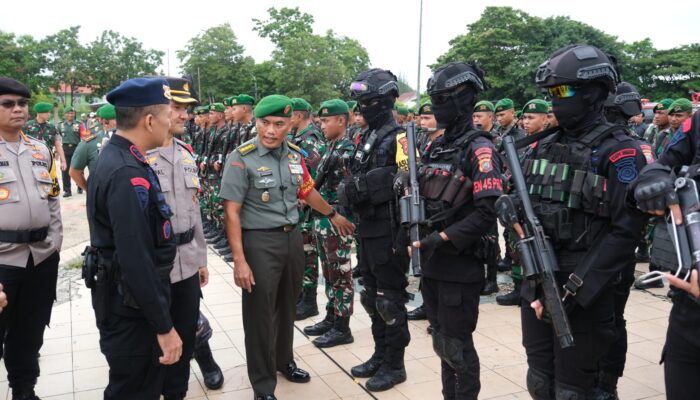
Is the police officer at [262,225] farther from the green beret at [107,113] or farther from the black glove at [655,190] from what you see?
the green beret at [107,113]

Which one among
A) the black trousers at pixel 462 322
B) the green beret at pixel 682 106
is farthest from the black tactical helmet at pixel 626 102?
the green beret at pixel 682 106

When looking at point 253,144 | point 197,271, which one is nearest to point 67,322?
point 197,271

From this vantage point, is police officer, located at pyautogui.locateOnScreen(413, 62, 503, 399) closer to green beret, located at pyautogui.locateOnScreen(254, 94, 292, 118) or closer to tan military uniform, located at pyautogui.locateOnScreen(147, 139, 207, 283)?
green beret, located at pyautogui.locateOnScreen(254, 94, 292, 118)

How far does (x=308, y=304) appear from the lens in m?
5.67

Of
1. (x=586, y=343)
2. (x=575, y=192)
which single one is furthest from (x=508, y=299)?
(x=575, y=192)

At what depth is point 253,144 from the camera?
3756 millimetres

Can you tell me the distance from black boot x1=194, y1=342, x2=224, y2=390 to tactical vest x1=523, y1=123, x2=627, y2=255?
2.71m

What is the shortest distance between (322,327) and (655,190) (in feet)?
11.9

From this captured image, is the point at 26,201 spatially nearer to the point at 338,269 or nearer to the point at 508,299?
the point at 338,269

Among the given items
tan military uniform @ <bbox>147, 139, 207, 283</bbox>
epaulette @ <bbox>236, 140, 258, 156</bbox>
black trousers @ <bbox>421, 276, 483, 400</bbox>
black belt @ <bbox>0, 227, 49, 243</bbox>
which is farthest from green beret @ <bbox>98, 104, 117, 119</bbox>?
black trousers @ <bbox>421, 276, 483, 400</bbox>

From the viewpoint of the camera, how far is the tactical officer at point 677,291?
203 centimetres

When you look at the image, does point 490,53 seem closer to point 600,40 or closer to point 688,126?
point 600,40

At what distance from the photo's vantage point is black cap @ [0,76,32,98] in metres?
3.60

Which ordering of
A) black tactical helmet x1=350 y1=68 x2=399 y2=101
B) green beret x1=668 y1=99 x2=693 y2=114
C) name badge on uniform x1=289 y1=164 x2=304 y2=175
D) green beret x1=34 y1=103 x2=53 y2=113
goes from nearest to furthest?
name badge on uniform x1=289 y1=164 x2=304 y2=175 < black tactical helmet x1=350 y1=68 x2=399 y2=101 < green beret x1=668 y1=99 x2=693 y2=114 < green beret x1=34 y1=103 x2=53 y2=113
